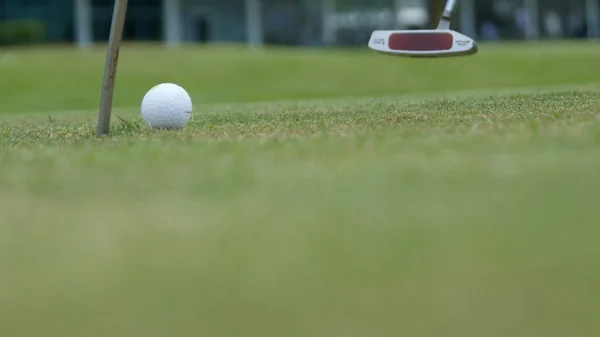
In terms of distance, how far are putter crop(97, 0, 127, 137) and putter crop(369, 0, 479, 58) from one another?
3.14m

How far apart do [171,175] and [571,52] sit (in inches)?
914

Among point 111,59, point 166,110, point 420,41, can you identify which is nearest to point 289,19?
point 420,41

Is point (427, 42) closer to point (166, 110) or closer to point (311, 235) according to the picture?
point (166, 110)

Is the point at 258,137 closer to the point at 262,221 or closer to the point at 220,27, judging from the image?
the point at 262,221

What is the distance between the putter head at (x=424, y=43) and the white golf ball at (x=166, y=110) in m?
2.43

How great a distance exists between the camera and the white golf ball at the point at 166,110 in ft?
24.2

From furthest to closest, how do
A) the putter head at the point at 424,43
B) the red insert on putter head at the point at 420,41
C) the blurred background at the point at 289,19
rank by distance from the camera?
1. the blurred background at the point at 289,19
2. the red insert on putter head at the point at 420,41
3. the putter head at the point at 424,43

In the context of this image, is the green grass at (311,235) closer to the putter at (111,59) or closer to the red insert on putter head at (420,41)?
the putter at (111,59)

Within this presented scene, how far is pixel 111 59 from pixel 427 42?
11.0 feet

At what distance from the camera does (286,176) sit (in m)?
3.86

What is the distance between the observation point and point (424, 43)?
8938mm

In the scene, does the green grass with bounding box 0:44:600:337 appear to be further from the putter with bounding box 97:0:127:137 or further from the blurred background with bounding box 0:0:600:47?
the blurred background with bounding box 0:0:600:47

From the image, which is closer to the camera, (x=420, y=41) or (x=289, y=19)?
(x=420, y=41)

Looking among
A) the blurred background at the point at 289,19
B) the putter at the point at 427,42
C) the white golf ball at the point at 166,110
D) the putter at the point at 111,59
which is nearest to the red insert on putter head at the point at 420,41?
the putter at the point at 427,42
